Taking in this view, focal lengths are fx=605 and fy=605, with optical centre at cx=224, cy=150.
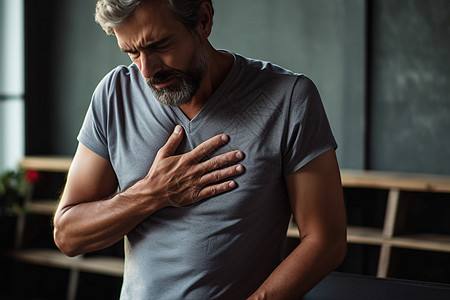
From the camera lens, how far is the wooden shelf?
3.85m

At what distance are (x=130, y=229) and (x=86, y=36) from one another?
3.20 metres

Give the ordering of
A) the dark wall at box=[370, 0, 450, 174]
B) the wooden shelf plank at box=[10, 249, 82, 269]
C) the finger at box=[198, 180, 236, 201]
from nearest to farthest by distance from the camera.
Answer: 1. the finger at box=[198, 180, 236, 201]
2. the dark wall at box=[370, 0, 450, 174]
3. the wooden shelf plank at box=[10, 249, 82, 269]

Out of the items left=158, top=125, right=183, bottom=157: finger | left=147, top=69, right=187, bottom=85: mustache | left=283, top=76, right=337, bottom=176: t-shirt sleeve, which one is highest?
left=147, top=69, right=187, bottom=85: mustache

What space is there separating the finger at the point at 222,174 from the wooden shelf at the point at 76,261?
2538 millimetres

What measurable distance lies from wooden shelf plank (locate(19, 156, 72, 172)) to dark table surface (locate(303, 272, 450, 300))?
2662 millimetres

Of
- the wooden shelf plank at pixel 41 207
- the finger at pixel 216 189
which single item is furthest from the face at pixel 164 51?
the wooden shelf plank at pixel 41 207

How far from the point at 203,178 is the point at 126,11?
0.42 m

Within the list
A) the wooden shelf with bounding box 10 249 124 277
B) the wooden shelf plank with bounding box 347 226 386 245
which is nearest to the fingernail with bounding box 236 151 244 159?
the wooden shelf plank with bounding box 347 226 386 245

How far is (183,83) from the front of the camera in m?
1.41

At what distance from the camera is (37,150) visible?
15.0 feet

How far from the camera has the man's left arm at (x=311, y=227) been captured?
138cm

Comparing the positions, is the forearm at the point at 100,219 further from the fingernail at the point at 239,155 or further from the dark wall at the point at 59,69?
the dark wall at the point at 59,69

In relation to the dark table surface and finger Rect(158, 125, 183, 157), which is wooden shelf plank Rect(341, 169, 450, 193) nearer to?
the dark table surface

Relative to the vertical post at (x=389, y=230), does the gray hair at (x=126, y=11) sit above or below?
above
